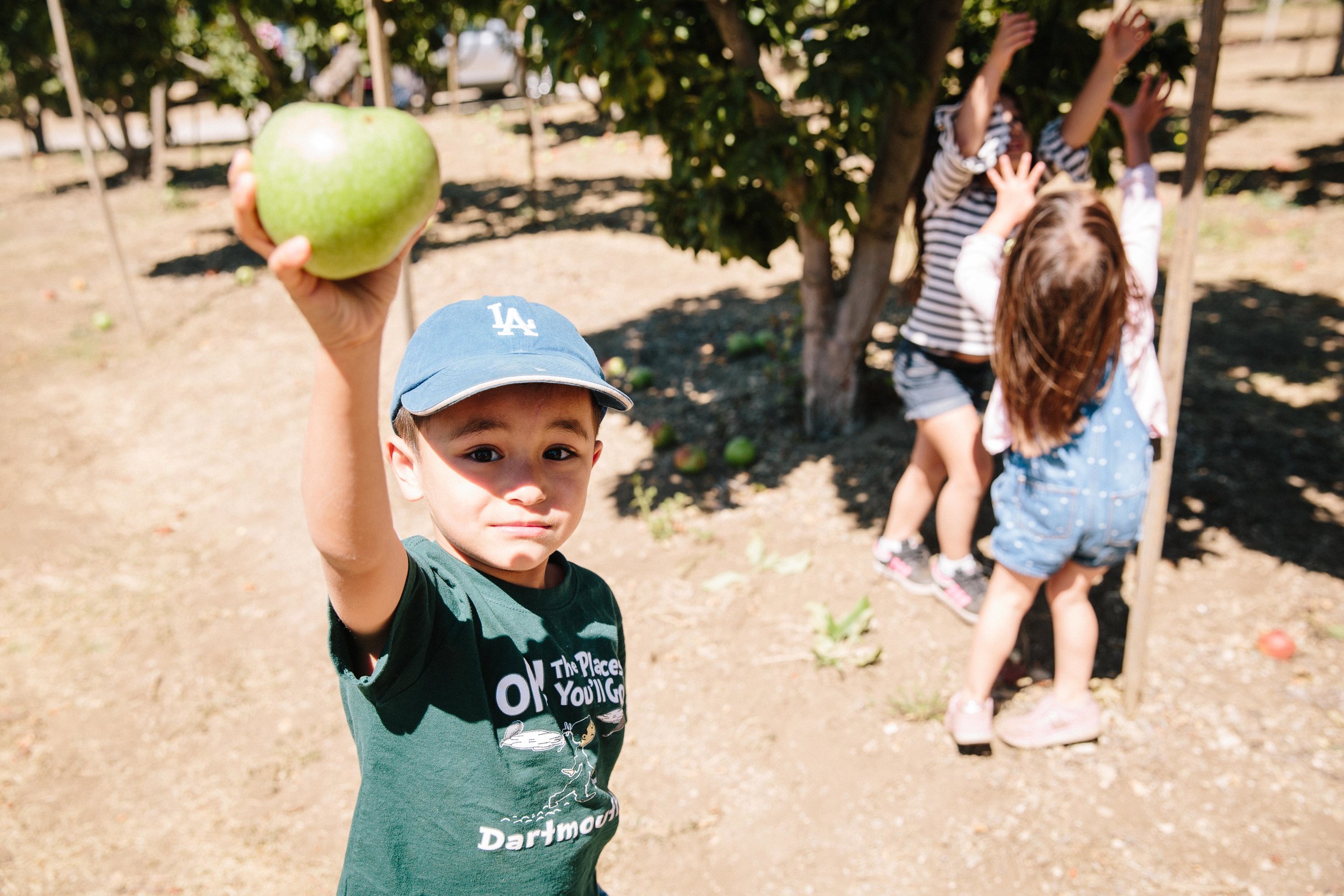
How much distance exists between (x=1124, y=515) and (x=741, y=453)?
2.59 m

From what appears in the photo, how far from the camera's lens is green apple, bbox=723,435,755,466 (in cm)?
511

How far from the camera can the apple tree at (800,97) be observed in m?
3.70

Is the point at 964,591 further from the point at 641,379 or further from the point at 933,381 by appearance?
the point at 641,379

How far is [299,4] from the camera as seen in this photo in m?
9.26

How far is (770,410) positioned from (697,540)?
1402mm

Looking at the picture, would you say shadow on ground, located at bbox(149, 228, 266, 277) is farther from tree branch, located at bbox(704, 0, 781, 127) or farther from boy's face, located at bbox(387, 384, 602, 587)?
boy's face, located at bbox(387, 384, 602, 587)

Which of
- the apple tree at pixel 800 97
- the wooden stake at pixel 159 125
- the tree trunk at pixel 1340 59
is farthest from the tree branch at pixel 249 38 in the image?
the tree trunk at pixel 1340 59

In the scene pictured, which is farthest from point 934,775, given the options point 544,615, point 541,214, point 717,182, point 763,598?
point 541,214

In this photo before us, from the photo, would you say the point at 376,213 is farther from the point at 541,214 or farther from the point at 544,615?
the point at 541,214

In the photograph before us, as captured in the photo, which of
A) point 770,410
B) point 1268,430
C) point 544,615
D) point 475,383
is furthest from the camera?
point 770,410

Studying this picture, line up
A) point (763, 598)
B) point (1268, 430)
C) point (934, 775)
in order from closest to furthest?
point (934, 775) → point (763, 598) → point (1268, 430)

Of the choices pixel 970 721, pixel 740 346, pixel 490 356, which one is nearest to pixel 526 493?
pixel 490 356

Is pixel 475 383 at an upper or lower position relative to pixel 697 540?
upper

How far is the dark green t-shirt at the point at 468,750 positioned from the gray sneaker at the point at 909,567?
271 centimetres
